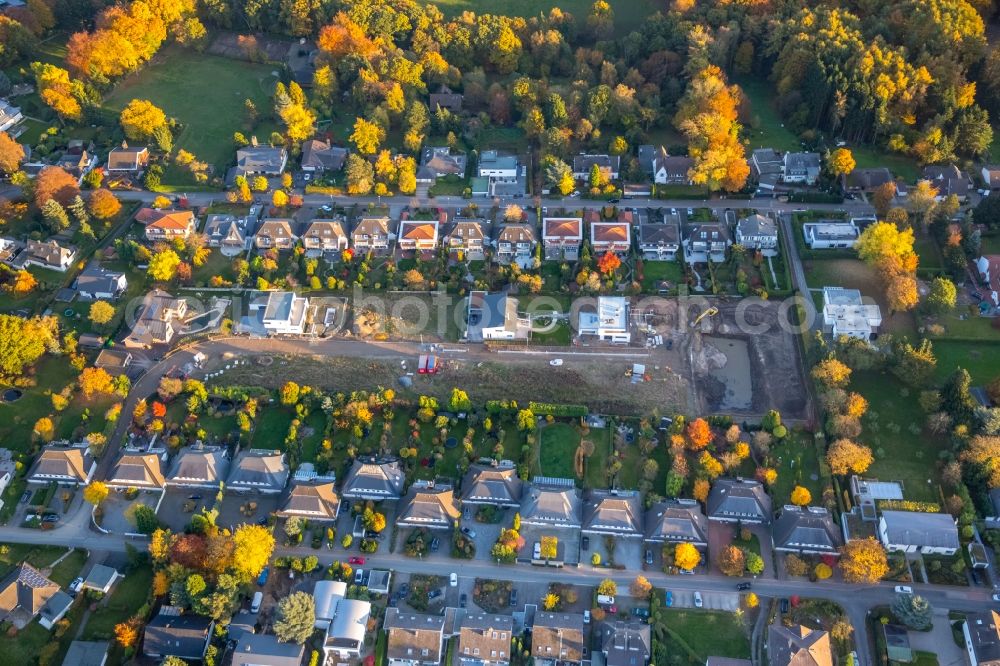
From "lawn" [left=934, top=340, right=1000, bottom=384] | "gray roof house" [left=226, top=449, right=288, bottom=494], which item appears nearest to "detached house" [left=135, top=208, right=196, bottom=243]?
"gray roof house" [left=226, top=449, right=288, bottom=494]

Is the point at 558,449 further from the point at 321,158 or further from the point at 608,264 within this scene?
the point at 321,158

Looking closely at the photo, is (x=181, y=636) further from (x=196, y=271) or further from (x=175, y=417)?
(x=196, y=271)

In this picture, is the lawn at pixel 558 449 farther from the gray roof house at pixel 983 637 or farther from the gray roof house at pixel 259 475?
the gray roof house at pixel 983 637

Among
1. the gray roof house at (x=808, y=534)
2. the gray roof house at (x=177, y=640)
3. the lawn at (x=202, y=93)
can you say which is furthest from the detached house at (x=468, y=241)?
the gray roof house at (x=177, y=640)

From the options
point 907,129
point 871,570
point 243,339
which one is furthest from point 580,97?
point 871,570

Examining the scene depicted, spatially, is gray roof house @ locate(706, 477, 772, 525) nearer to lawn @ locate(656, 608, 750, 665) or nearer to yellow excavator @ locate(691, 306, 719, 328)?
lawn @ locate(656, 608, 750, 665)

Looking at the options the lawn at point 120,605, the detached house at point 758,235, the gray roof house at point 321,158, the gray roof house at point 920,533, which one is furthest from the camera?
the gray roof house at point 321,158

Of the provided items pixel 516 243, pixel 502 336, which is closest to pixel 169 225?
pixel 516 243
